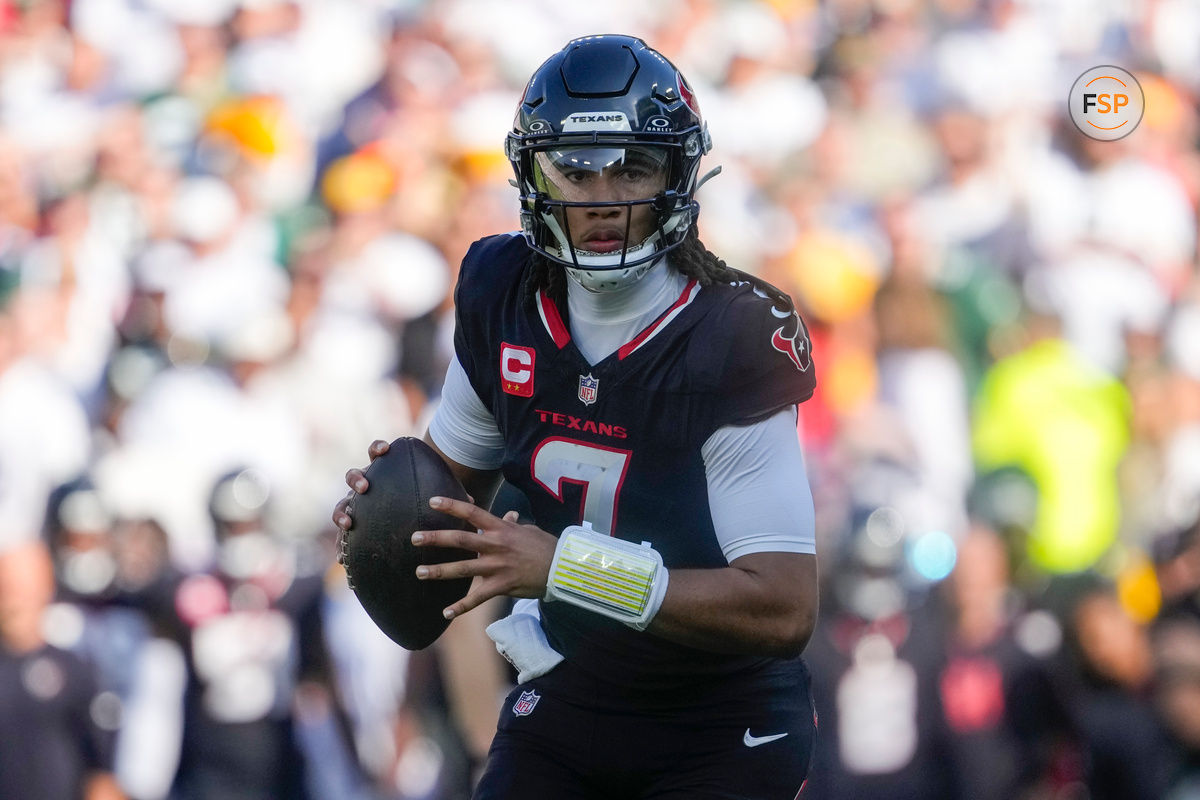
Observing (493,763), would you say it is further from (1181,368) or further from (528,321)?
(1181,368)

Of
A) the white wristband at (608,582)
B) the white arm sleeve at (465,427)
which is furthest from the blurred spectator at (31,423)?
the white wristband at (608,582)

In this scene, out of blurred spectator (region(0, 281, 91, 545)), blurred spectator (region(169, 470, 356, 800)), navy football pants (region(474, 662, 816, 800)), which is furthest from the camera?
blurred spectator (region(0, 281, 91, 545))

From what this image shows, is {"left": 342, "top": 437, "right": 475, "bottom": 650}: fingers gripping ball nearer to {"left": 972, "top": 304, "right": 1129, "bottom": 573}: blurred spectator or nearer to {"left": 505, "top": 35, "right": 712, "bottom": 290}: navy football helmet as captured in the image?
{"left": 505, "top": 35, "right": 712, "bottom": 290}: navy football helmet

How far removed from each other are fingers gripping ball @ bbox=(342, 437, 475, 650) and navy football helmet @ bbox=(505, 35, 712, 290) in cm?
46

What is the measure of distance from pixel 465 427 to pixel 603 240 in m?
0.52

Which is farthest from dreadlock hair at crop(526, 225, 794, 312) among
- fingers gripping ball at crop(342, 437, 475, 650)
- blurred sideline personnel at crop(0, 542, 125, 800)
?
blurred sideline personnel at crop(0, 542, 125, 800)

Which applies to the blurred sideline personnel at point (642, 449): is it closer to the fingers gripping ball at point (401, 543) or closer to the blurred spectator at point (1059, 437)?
the fingers gripping ball at point (401, 543)

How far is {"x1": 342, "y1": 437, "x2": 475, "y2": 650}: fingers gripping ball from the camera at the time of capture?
2.63 metres

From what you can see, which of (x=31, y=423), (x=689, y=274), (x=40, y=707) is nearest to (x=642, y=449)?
(x=689, y=274)

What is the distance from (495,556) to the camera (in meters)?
2.44

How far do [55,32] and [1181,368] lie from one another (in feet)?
19.7

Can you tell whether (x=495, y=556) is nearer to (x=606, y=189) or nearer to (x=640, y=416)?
(x=640, y=416)

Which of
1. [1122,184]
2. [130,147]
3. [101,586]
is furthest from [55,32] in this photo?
[1122,184]

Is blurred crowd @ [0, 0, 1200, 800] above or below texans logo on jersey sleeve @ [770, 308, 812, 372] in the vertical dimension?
below
